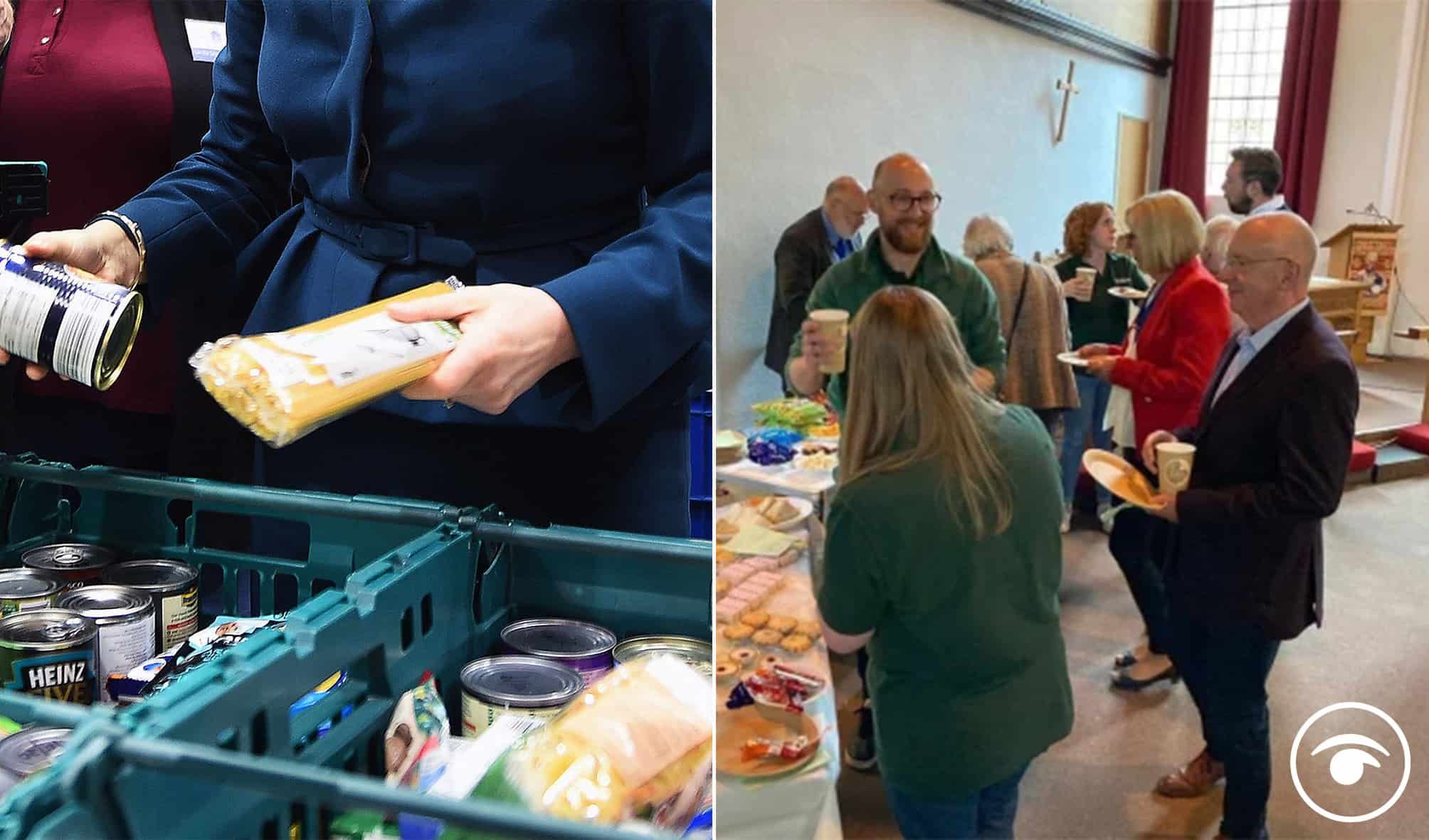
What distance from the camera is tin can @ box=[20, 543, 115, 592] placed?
1145 millimetres

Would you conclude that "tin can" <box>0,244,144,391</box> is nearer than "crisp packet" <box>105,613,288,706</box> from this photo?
Yes

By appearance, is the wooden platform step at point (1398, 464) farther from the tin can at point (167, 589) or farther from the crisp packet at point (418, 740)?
the tin can at point (167, 589)

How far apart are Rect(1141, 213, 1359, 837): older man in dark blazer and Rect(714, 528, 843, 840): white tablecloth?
157 millimetres

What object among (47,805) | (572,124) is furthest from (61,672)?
(572,124)

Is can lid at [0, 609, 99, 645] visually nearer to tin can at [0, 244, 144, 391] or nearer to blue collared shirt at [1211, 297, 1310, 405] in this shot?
tin can at [0, 244, 144, 391]

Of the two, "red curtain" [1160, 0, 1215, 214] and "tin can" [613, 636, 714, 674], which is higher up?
"red curtain" [1160, 0, 1215, 214]

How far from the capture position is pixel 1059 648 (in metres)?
0.50

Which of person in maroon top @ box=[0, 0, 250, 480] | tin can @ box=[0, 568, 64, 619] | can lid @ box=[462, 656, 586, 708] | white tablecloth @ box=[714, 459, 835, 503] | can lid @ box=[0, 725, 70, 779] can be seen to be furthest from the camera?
person in maroon top @ box=[0, 0, 250, 480]

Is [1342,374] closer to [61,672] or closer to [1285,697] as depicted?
[1285,697]

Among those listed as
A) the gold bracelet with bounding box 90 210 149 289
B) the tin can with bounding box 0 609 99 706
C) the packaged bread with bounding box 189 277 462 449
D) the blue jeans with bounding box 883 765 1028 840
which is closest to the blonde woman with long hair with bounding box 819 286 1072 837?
the blue jeans with bounding box 883 765 1028 840

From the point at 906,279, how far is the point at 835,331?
1.4 inches

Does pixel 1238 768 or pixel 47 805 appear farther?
pixel 47 805

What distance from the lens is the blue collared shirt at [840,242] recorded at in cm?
45

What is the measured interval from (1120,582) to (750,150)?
0.26 metres
